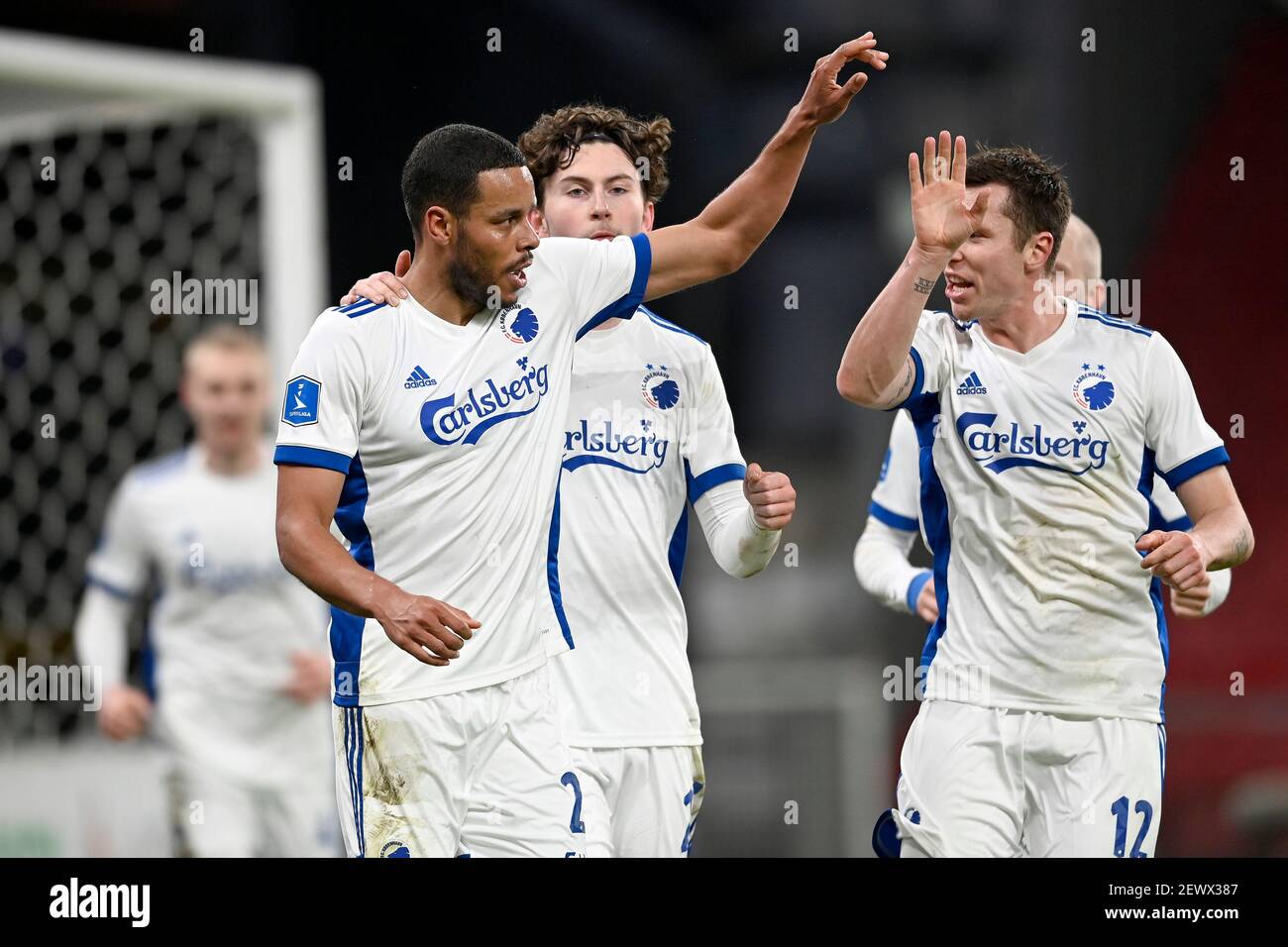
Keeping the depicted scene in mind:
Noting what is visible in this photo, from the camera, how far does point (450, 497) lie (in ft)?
13.4

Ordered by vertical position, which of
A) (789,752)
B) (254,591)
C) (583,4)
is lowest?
(789,752)

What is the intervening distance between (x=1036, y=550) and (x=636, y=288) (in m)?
1.16

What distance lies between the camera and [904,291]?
4.18 meters

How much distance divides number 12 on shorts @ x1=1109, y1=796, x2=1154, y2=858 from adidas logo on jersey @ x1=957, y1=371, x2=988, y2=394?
1.04 m

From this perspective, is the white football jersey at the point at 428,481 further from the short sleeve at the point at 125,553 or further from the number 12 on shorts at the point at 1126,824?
the short sleeve at the point at 125,553

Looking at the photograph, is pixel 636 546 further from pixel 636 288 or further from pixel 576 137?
pixel 576 137

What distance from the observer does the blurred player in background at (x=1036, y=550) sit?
441 centimetres

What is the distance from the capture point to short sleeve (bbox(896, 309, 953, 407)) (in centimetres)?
448

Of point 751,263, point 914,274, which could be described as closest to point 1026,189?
point 914,274

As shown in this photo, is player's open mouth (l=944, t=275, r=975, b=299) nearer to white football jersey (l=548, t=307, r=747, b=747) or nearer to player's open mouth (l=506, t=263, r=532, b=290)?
white football jersey (l=548, t=307, r=747, b=747)
